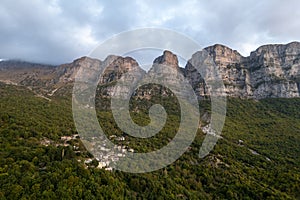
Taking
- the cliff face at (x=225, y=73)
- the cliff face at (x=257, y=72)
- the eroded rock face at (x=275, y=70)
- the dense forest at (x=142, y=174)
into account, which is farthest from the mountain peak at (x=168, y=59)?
the dense forest at (x=142, y=174)

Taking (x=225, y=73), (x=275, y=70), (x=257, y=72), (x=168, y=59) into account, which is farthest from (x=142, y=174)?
(x=275, y=70)

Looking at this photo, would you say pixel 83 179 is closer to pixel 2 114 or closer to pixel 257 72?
pixel 2 114

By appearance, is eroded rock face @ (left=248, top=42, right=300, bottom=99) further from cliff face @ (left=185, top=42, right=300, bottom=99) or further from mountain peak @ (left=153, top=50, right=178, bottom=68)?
mountain peak @ (left=153, top=50, right=178, bottom=68)

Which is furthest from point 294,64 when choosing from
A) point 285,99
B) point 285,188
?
point 285,188

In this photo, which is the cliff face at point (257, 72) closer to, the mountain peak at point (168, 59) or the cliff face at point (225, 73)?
the cliff face at point (225, 73)

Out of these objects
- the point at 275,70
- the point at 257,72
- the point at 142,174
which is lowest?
the point at 142,174

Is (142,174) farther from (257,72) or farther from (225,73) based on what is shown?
(257,72)
